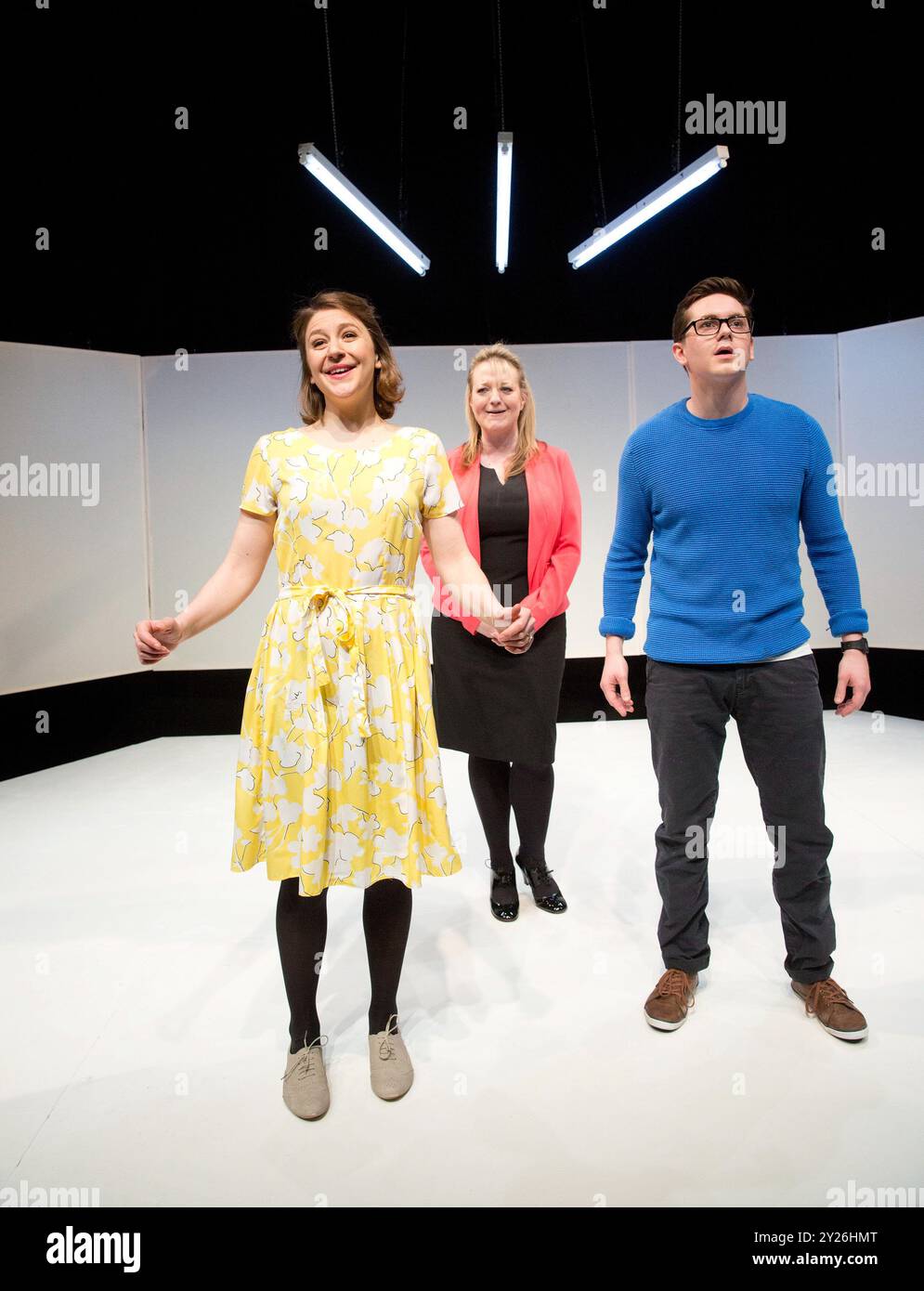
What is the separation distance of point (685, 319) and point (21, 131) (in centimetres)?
384

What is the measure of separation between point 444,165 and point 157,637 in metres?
4.89

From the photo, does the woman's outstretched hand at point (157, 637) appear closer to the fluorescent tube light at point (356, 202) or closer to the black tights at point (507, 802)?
the black tights at point (507, 802)

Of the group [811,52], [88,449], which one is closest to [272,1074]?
[88,449]

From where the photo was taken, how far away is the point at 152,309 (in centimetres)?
499

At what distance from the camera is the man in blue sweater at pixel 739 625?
1.65m

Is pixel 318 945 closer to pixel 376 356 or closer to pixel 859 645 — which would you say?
pixel 376 356

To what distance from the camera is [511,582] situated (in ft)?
7.65

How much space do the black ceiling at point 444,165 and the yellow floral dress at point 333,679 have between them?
3427 millimetres

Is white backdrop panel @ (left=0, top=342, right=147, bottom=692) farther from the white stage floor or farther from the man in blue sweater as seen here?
the man in blue sweater

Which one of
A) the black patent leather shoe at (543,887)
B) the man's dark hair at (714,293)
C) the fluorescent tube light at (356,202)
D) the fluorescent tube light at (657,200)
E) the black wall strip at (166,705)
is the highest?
the fluorescent tube light at (657,200)

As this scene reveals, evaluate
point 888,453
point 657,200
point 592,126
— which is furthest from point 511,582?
point 592,126

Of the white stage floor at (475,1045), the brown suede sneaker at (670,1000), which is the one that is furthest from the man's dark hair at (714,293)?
the white stage floor at (475,1045)

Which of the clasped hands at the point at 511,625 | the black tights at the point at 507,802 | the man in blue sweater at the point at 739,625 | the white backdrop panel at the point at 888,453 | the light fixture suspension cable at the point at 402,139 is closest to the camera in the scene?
the clasped hands at the point at 511,625
